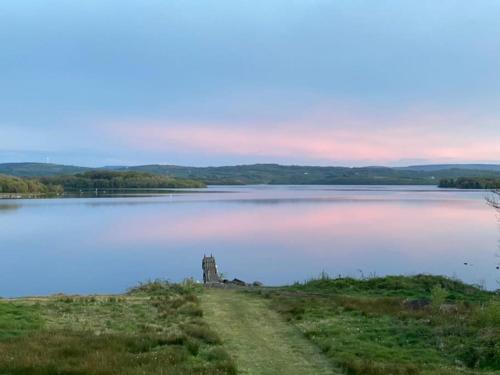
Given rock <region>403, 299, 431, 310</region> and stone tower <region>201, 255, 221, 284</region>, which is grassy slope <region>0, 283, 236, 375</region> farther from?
stone tower <region>201, 255, 221, 284</region>

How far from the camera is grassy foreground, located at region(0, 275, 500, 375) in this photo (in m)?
7.69

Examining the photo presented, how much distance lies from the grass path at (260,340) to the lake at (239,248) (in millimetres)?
12047

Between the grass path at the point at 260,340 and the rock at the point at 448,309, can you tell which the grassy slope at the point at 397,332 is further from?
the grass path at the point at 260,340

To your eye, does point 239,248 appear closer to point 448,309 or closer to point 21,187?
point 448,309

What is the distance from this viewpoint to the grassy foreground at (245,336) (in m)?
7.69

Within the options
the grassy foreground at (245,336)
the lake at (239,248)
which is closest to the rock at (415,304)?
the grassy foreground at (245,336)

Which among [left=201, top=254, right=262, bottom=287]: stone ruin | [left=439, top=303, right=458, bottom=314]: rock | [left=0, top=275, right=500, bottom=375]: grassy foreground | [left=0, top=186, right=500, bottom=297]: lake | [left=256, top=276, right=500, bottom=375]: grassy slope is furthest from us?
[left=0, top=186, right=500, bottom=297]: lake

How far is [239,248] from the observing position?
126ft

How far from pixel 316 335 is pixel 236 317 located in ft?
8.42

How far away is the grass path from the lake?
1205 centimetres

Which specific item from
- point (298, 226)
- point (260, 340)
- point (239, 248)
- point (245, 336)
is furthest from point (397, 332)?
point (298, 226)

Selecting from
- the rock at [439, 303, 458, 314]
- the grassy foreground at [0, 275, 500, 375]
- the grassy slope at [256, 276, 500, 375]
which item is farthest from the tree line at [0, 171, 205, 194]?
the rock at [439, 303, 458, 314]

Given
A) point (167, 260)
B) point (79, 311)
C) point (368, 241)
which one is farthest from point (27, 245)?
point (79, 311)

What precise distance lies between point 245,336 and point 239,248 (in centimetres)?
2834
